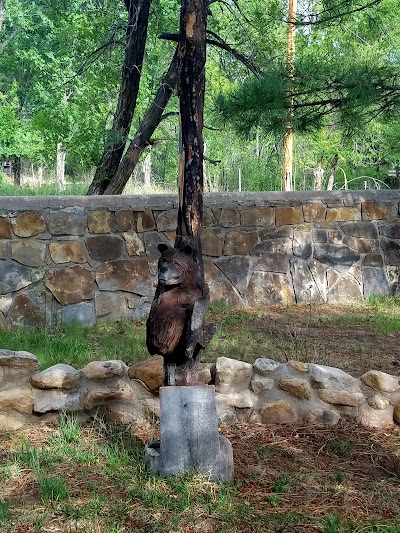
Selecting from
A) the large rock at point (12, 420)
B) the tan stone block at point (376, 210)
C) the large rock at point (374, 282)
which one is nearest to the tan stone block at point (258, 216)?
the tan stone block at point (376, 210)

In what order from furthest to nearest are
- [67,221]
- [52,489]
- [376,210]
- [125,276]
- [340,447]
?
[376,210]
[125,276]
[67,221]
[340,447]
[52,489]

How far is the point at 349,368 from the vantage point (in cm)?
436

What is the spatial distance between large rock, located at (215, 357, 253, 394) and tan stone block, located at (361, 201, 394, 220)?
383cm

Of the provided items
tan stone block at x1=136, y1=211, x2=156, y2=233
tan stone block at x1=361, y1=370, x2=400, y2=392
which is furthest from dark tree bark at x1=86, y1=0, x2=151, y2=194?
tan stone block at x1=361, y1=370, x2=400, y2=392

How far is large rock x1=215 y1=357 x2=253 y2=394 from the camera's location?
141 inches

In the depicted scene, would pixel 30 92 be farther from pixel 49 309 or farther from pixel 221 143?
pixel 49 309

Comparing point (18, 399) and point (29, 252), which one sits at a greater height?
point (29, 252)

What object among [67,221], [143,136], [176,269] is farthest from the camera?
[143,136]

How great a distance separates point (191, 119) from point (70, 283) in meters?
3.13

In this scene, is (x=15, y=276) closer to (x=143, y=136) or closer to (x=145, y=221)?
(x=145, y=221)

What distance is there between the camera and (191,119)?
2.97 metres

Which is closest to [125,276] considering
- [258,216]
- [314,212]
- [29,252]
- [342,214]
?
[29,252]

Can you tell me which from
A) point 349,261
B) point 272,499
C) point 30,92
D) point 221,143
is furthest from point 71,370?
point 30,92

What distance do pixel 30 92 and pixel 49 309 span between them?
29.2 m
